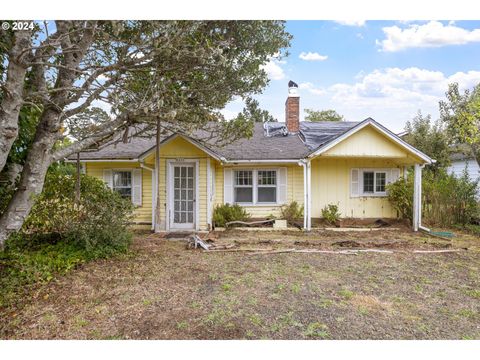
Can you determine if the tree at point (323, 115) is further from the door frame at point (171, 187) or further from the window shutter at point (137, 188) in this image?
the window shutter at point (137, 188)

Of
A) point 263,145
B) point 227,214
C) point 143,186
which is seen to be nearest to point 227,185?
point 227,214

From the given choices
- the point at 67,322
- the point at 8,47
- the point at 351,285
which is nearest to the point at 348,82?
the point at 351,285

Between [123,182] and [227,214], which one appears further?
[123,182]

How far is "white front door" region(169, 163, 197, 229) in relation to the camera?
1006cm

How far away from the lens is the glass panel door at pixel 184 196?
1008 cm

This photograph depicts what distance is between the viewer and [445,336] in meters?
3.53

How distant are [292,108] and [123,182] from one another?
8577 millimetres

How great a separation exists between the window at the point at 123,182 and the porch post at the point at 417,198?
11140 millimetres

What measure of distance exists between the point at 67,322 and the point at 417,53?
1083 centimetres

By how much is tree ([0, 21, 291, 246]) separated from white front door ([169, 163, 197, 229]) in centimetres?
259

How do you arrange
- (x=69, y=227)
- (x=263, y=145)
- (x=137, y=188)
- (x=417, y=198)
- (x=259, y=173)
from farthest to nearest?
(x=263, y=145) → (x=259, y=173) → (x=137, y=188) → (x=417, y=198) → (x=69, y=227)

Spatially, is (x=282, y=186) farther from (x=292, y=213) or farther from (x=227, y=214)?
(x=227, y=214)

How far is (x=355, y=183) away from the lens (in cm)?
1193
